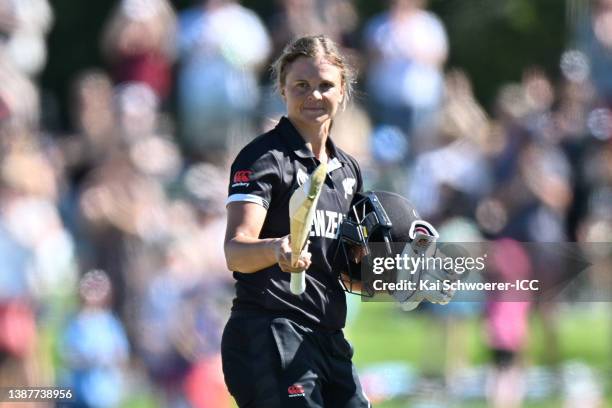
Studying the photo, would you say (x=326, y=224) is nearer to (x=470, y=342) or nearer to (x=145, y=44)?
(x=470, y=342)

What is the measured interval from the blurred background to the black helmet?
346 centimetres

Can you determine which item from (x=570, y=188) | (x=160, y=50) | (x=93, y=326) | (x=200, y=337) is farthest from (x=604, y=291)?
(x=160, y=50)

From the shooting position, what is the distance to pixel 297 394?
15.4ft

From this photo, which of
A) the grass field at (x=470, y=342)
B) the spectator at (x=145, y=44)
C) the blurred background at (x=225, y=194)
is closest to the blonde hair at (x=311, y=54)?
the blurred background at (x=225, y=194)

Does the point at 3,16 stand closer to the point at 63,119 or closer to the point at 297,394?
the point at 63,119

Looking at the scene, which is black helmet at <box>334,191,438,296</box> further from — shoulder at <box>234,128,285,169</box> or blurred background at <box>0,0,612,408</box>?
blurred background at <box>0,0,612,408</box>

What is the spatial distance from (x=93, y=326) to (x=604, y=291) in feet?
11.7

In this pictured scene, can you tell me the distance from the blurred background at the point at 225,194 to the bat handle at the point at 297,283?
13.1 feet

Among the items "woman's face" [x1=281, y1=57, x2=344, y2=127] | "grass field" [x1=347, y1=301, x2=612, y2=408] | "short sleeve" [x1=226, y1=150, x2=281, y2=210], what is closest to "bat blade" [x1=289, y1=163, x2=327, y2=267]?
"short sleeve" [x1=226, y1=150, x2=281, y2=210]

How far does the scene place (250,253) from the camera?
4500 millimetres

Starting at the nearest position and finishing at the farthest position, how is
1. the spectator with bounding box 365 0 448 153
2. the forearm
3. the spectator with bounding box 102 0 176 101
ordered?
the forearm
the spectator with bounding box 365 0 448 153
the spectator with bounding box 102 0 176 101

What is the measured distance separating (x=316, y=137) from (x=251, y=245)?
611 mm

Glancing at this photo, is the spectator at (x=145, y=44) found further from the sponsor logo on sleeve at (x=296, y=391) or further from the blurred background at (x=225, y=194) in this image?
the sponsor logo on sleeve at (x=296, y=391)

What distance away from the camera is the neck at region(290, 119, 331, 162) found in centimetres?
490
